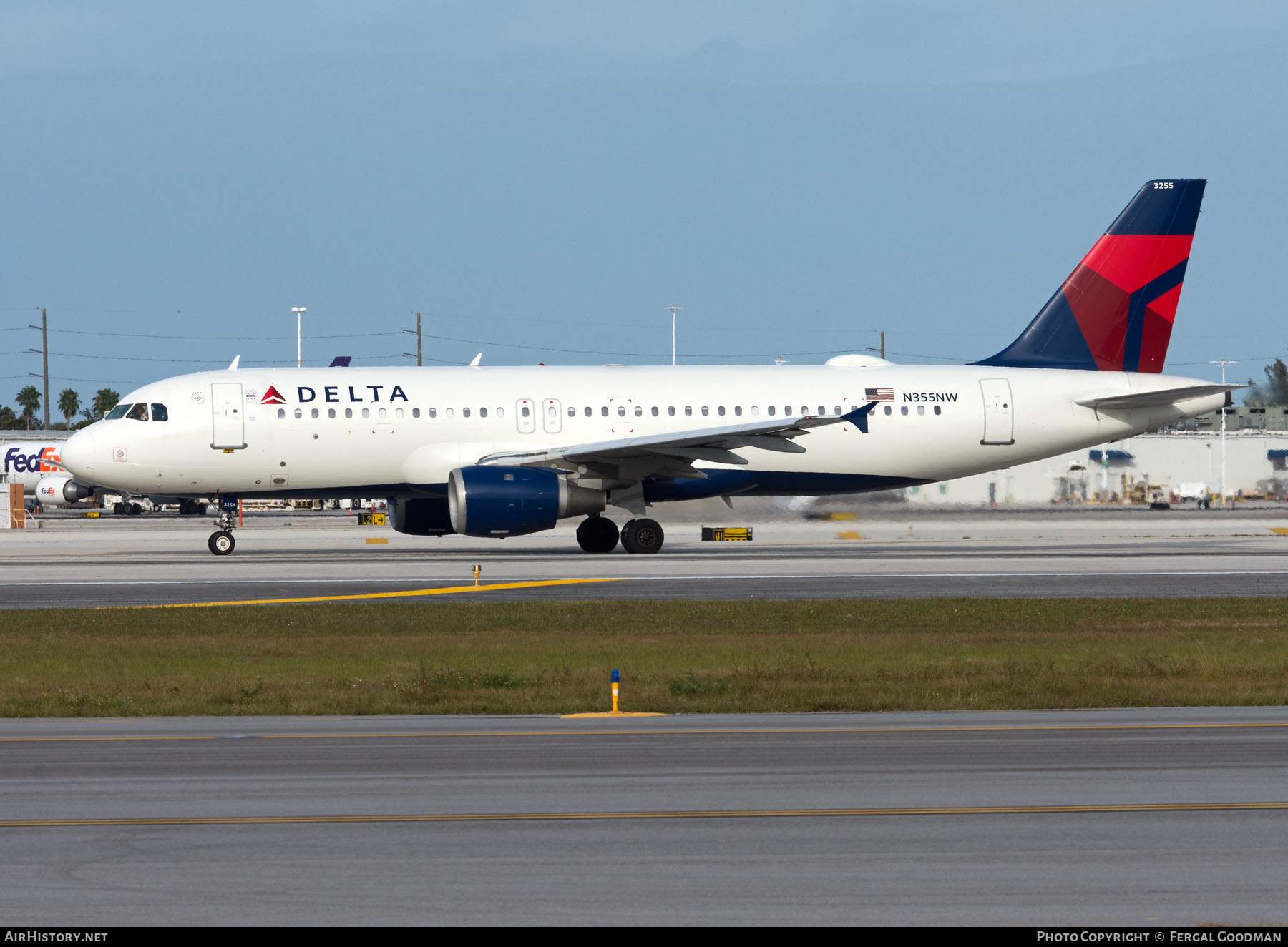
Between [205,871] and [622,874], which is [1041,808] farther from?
[205,871]

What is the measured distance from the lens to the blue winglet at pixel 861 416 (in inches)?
1298

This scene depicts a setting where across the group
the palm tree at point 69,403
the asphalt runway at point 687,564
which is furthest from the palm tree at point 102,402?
the asphalt runway at point 687,564

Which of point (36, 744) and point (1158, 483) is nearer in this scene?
point (36, 744)

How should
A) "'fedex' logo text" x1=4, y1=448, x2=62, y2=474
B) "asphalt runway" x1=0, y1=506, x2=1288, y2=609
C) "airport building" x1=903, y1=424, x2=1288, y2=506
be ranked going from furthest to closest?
"'fedex' logo text" x1=4, y1=448, x2=62, y2=474, "airport building" x1=903, y1=424, x2=1288, y2=506, "asphalt runway" x1=0, y1=506, x2=1288, y2=609

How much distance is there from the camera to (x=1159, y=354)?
37.9 meters

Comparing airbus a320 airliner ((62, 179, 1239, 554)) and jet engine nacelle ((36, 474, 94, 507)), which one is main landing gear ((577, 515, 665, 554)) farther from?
jet engine nacelle ((36, 474, 94, 507))

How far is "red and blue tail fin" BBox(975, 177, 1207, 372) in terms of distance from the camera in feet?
122

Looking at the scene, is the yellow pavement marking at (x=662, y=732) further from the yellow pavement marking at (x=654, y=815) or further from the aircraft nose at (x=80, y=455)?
the aircraft nose at (x=80, y=455)

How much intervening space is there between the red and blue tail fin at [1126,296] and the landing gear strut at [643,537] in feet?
33.0

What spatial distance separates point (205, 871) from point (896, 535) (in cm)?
3970

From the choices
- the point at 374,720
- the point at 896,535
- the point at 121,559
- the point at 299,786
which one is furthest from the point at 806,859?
the point at 896,535

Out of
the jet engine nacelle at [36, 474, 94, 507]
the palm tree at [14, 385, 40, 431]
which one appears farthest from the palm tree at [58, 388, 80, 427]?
the jet engine nacelle at [36, 474, 94, 507]

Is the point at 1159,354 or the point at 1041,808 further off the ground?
the point at 1159,354

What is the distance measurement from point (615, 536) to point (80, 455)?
524 inches
